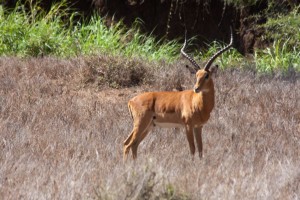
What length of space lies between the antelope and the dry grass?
0.24m

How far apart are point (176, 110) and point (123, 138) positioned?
109cm

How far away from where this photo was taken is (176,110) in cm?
999

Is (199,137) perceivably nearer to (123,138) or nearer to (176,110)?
(176,110)

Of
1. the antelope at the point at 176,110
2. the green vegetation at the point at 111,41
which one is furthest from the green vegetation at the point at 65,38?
the antelope at the point at 176,110

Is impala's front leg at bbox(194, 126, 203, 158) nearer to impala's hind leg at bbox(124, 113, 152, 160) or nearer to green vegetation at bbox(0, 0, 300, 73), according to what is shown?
impala's hind leg at bbox(124, 113, 152, 160)

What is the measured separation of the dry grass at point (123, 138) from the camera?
732cm

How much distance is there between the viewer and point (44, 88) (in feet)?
45.6

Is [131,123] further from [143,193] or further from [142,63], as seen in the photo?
[143,193]

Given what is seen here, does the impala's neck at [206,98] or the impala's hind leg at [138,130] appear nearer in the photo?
the impala's neck at [206,98]

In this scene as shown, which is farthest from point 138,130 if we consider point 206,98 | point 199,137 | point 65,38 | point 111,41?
point 65,38

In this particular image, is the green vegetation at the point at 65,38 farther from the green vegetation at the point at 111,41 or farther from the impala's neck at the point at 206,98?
the impala's neck at the point at 206,98

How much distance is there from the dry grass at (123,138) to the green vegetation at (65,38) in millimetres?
1334

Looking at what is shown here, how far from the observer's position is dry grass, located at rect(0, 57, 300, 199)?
7316 millimetres

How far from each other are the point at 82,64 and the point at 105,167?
6.14 metres
